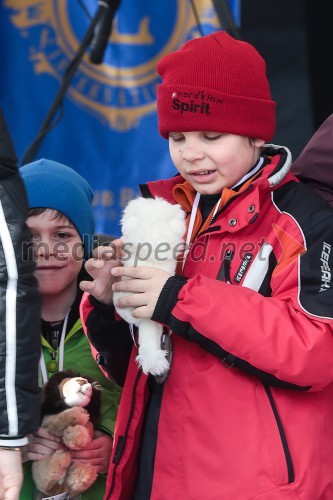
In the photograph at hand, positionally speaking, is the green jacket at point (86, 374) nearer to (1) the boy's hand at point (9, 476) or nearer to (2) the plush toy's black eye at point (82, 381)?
(2) the plush toy's black eye at point (82, 381)

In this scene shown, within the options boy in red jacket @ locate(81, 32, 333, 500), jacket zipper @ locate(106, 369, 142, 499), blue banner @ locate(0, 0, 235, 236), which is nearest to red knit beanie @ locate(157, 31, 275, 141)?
boy in red jacket @ locate(81, 32, 333, 500)

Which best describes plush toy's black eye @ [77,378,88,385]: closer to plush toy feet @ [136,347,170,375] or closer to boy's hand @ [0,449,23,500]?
plush toy feet @ [136,347,170,375]

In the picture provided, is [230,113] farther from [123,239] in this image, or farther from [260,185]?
[123,239]

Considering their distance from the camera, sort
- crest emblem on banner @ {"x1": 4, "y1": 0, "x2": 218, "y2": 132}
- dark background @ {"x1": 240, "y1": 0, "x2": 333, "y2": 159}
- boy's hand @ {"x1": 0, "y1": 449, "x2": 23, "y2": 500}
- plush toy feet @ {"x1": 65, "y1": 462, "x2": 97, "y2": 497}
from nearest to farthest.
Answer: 1. boy's hand @ {"x1": 0, "y1": 449, "x2": 23, "y2": 500}
2. plush toy feet @ {"x1": 65, "y1": 462, "x2": 97, "y2": 497}
3. dark background @ {"x1": 240, "y1": 0, "x2": 333, "y2": 159}
4. crest emblem on banner @ {"x1": 4, "y1": 0, "x2": 218, "y2": 132}

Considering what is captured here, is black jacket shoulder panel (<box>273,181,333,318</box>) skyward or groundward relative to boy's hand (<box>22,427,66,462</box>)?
skyward

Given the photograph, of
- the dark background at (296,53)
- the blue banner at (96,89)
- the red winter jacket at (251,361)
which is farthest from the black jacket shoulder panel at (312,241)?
the blue banner at (96,89)

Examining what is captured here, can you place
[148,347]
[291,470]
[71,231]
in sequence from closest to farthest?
[291,470] → [148,347] → [71,231]

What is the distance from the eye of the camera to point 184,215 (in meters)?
1.79

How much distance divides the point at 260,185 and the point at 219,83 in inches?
9.5

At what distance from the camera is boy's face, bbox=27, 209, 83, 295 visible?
6.93ft

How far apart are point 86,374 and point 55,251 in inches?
12.4

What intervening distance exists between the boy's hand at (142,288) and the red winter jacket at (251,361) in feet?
0.06

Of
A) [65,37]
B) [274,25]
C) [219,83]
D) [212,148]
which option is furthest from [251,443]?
[65,37]

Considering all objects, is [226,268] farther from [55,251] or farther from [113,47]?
[113,47]
